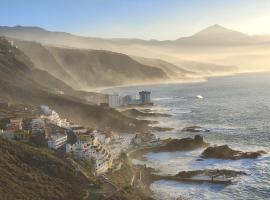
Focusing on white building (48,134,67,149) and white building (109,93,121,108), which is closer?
white building (48,134,67,149)

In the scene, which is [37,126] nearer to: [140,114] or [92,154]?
[92,154]

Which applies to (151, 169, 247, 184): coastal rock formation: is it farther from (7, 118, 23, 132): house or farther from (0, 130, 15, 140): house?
(0, 130, 15, 140): house

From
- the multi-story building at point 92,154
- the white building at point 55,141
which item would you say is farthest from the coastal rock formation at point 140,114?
the white building at point 55,141

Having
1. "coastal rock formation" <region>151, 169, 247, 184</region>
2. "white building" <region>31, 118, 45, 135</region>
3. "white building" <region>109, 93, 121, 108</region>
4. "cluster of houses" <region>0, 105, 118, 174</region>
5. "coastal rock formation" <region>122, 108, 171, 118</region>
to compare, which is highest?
"white building" <region>31, 118, 45, 135</region>

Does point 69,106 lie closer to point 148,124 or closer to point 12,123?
point 148,124

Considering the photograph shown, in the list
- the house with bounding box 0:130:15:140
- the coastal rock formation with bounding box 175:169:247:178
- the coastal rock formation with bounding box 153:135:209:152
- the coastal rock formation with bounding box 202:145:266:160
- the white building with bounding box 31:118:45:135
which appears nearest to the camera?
the house with bounding box 0:130:15:140

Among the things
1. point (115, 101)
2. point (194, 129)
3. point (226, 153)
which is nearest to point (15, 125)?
point (226, 153)

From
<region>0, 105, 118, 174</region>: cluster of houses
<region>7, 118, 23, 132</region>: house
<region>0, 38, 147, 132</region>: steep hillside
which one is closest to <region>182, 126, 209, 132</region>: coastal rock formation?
<region>0, 38, 147, 132</region>: steep hillside

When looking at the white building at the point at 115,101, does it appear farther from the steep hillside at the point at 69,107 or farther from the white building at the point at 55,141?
the white building at the point at 55,141
